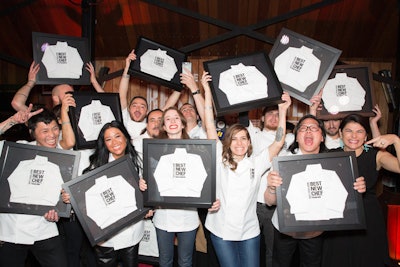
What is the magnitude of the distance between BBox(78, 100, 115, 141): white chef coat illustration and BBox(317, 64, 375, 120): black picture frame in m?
1.86

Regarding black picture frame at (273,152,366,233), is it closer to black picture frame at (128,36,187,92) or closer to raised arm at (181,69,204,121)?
raised arm at (181,69,204,121)

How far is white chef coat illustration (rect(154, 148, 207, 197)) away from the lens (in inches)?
91.1

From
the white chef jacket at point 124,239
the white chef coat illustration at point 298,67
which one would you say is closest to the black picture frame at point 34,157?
the white chef jacket at point 124,239

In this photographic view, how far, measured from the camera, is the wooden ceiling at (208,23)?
4.58 meters

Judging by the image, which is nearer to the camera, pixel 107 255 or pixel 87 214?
pixel 87 214

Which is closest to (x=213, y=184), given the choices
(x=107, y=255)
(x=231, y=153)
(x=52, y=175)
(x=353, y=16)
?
(x=231, y=153)

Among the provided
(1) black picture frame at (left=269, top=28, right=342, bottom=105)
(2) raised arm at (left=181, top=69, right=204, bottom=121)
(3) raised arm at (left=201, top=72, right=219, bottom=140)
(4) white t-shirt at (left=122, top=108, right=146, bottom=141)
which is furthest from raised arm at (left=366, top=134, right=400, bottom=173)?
(4) white t-shirt at (left=122, top=108, right=146, bottom=141)

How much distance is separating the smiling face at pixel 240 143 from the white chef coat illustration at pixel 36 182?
126cm

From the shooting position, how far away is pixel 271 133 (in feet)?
10.7

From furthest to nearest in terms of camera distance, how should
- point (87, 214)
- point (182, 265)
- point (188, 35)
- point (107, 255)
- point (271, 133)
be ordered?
point (188, 35), point (271, 133), point (182, 265), point (107, 255), point (87, 214)

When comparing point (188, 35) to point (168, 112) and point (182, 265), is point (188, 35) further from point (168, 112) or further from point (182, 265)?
point (182, 265)

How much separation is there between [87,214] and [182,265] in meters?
0.86

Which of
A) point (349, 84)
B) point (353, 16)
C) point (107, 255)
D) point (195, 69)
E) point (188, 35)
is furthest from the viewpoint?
point (195, 69)

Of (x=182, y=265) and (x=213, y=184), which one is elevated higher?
(x=213, y=184)
